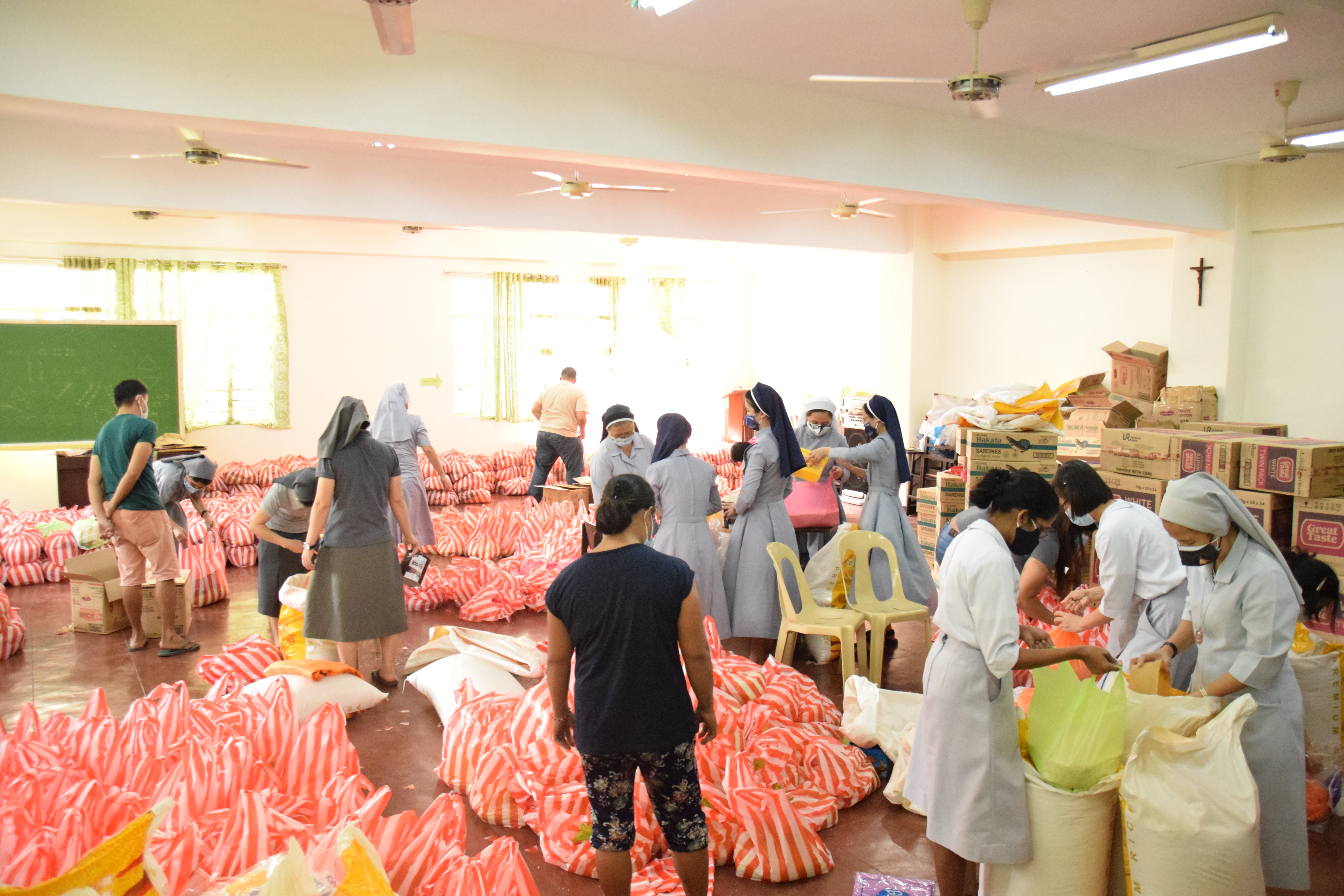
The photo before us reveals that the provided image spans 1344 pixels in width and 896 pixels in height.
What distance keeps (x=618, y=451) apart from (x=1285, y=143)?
16.0ft

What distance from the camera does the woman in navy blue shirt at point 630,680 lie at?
2518 mm

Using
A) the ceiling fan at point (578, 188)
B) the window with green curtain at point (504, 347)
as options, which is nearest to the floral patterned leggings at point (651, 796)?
the ceiling fan at point (578, 188)

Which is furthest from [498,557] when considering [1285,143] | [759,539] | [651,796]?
[1285,143]

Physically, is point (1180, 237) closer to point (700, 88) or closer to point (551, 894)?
point (700, 88)

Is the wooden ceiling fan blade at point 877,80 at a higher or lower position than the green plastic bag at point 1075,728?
higher

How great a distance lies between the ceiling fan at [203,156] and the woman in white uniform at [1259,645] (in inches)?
209

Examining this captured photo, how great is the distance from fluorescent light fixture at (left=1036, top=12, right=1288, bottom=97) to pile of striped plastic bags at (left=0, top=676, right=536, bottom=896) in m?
4.24

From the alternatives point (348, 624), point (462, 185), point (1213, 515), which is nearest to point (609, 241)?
point (462, 185)

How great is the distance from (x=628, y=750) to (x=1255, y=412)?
310 inches

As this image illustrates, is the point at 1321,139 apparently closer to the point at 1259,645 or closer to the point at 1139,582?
the point at 1139,582

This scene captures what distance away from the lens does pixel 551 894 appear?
2.99 meters

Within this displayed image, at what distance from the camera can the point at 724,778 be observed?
3.38m

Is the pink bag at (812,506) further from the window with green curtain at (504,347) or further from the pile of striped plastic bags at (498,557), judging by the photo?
the window with green curtain at (504,347)

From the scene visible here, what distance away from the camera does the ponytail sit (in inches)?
102
